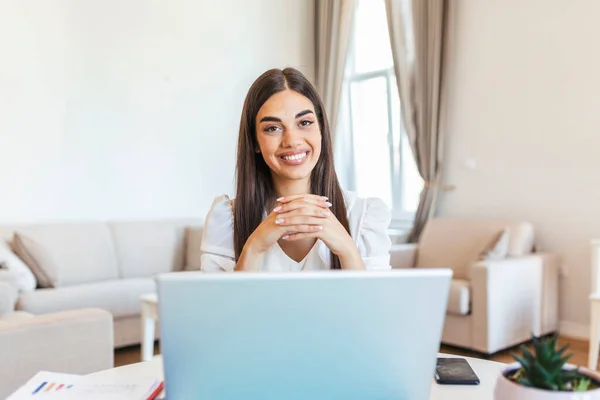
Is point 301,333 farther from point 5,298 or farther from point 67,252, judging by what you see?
point 67,252

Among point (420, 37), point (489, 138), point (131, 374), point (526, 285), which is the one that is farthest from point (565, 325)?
point (131, 374)

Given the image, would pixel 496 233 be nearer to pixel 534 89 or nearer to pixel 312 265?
pixel 534 89

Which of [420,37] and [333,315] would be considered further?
[420,37]

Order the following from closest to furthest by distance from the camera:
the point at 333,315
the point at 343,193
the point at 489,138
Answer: the point at 333,315
the point at 343,193
the point at 489,138

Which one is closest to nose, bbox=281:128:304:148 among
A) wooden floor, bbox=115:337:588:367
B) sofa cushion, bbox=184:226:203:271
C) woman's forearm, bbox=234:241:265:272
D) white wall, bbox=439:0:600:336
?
woman's forearm, bbox=234:241:265:272

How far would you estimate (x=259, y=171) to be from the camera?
4.27 ft

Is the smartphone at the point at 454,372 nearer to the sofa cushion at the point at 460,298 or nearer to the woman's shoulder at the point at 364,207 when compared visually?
the woman's shoulder at the point at 364,207

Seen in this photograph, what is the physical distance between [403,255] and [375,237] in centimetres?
273

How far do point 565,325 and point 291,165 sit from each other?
3195 millimetres

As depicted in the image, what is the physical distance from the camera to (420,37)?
14.5 feet

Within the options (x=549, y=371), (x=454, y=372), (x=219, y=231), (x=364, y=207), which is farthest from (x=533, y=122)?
(x=549, y=371)

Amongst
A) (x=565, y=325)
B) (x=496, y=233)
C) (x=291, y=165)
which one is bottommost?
(x=565, y=325)

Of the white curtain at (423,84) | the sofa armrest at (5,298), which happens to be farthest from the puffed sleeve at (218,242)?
the white curtain at (423,84)

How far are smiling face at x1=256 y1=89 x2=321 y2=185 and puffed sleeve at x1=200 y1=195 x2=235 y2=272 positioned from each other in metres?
0.19
